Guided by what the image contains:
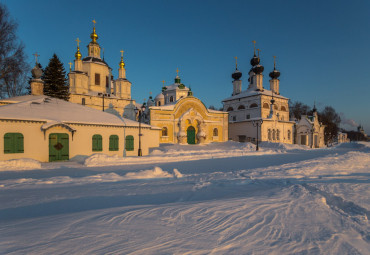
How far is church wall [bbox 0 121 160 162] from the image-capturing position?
42.4 feet

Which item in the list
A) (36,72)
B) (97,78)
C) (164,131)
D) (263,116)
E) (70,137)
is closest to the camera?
(70,137)

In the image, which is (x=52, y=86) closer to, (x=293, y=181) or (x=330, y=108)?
(x=293, y=181)

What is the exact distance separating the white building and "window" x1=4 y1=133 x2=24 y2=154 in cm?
3319

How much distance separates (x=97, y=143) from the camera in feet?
52.7

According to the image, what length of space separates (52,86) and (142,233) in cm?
3470

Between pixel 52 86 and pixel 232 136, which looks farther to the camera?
pixel 232 136

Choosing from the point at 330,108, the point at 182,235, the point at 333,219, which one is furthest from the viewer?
the point at 330,108

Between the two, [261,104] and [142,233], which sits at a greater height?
[261,104]

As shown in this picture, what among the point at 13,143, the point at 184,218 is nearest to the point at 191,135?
the point at 13,143

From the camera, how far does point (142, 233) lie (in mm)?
3354

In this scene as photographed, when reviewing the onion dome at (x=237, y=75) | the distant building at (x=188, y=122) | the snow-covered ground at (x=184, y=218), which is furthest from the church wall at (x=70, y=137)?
the onion dome at (x=237, y=75)

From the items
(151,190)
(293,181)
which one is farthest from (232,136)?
(151,190)

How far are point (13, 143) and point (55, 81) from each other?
2157cm

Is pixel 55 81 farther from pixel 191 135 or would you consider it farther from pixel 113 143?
pixel 191 135
